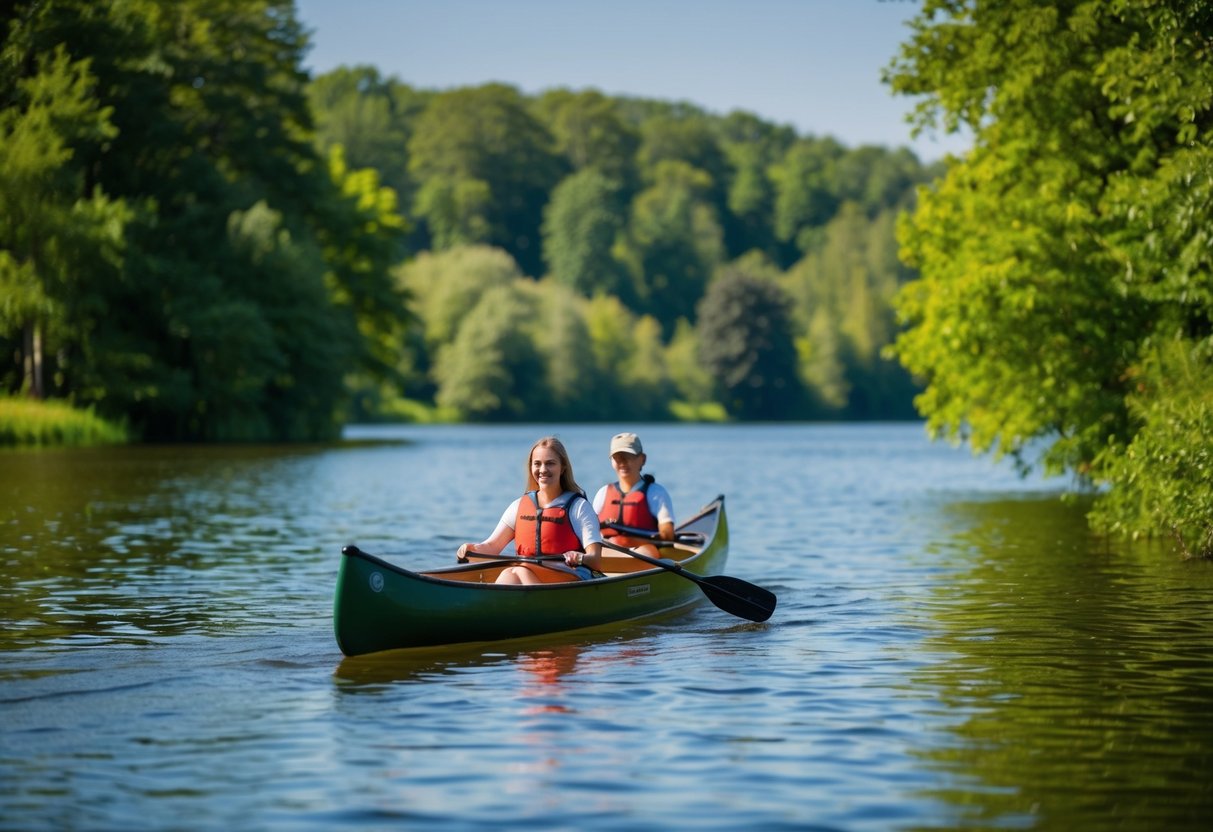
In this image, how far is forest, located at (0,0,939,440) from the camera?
46125 millimetres

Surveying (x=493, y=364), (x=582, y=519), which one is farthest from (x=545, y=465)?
(x=493, y=364)

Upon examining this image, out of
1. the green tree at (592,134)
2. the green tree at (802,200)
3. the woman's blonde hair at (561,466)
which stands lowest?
the woman's blonde hair at (561,466)

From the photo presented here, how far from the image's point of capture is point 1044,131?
76.8 feet

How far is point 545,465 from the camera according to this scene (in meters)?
12.8

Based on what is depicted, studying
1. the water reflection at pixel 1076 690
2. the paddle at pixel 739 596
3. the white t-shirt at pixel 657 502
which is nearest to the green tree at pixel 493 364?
the water reflection at pixel 1076 690

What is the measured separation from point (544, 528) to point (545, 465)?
26.7 inches

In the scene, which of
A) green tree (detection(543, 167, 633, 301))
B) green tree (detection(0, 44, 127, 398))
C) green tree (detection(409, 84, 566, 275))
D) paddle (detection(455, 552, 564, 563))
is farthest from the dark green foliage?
green tree (detection(409, 84, 566, 275))

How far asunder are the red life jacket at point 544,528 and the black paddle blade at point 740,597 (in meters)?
1.35

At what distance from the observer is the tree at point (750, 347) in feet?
367

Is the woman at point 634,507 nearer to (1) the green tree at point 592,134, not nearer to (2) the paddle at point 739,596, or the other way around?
(2) the paddle at point 739,596

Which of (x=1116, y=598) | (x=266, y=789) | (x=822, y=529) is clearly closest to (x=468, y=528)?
(x=822, y=529)

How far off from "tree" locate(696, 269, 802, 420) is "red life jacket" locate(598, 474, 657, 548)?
95.5 metres

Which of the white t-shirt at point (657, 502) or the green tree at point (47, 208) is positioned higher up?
the green tree at point (47, 208)

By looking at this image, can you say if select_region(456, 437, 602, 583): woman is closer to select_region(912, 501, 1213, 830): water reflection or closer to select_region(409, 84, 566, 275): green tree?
select_region(912, 501, 1213, 830): water reflection
